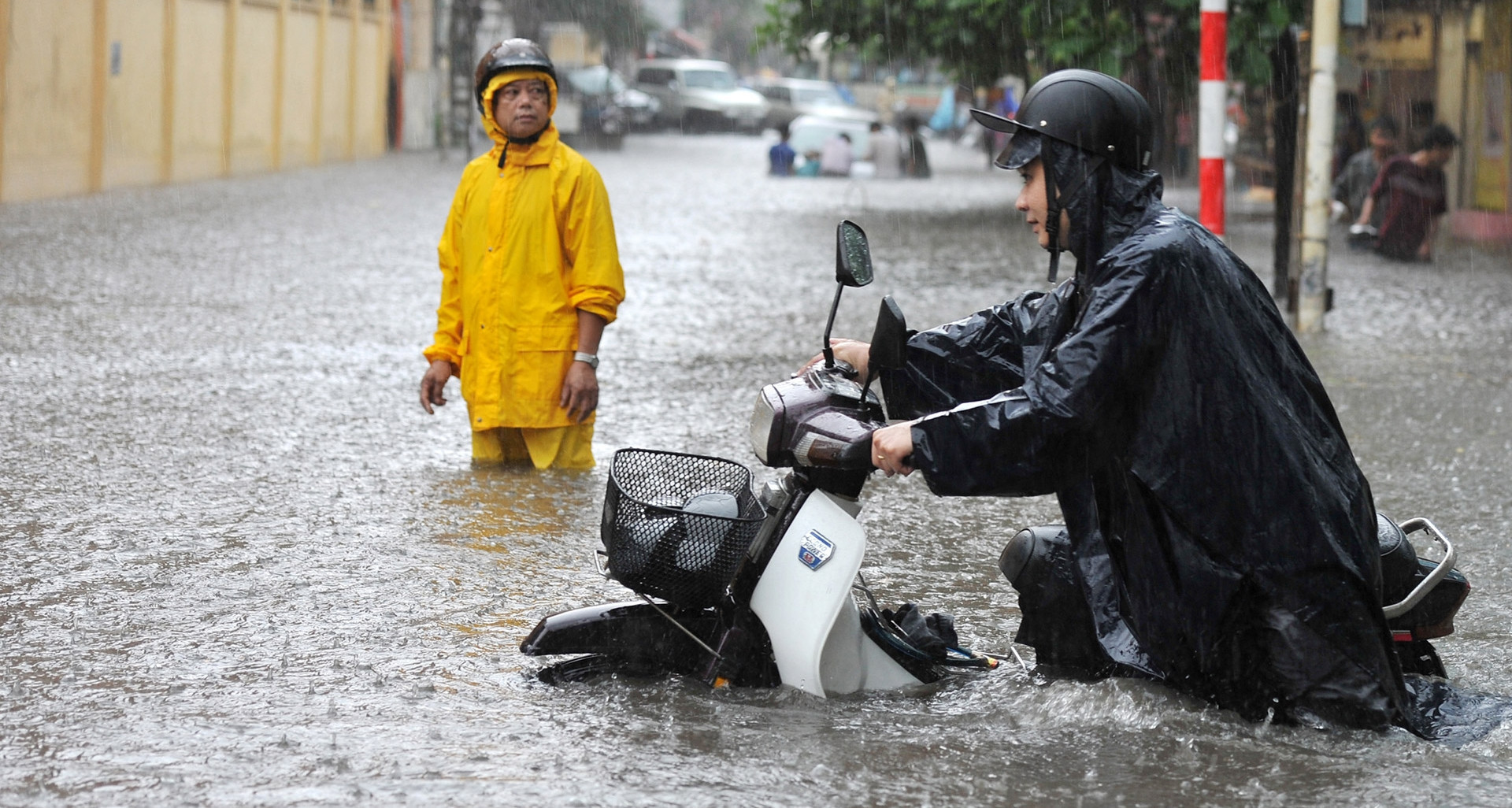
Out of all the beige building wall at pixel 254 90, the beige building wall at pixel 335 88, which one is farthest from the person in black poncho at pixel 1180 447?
the beige building wall at pixel 335 88

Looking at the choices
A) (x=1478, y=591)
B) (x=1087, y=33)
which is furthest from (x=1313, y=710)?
(x=1087, y=33)

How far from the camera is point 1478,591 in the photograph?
5.09m

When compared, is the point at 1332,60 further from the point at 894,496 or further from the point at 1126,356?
the point at 1126,356

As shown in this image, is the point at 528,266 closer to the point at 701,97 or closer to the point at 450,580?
the point at 450,580

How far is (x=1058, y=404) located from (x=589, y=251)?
311cm

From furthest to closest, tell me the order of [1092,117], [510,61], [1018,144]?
[510,61], [1018,144], [1092,117]

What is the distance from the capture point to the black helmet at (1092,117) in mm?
3408

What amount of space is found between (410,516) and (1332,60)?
6579 millimetres

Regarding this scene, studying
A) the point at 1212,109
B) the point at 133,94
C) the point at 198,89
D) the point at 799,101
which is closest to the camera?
the point at 1212,109

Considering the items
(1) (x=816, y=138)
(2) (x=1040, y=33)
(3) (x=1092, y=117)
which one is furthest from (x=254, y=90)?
(3) (x=1092, y=117)

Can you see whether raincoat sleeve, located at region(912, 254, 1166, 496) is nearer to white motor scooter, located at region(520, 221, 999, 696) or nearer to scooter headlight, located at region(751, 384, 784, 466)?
white motor scooter, located at region(520, 221, 999, 696)

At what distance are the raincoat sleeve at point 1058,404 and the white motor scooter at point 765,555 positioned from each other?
0.17 m

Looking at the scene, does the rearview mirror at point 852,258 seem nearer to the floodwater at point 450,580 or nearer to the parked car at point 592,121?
the floodwater at point 450,580

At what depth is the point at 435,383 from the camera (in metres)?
6.24
